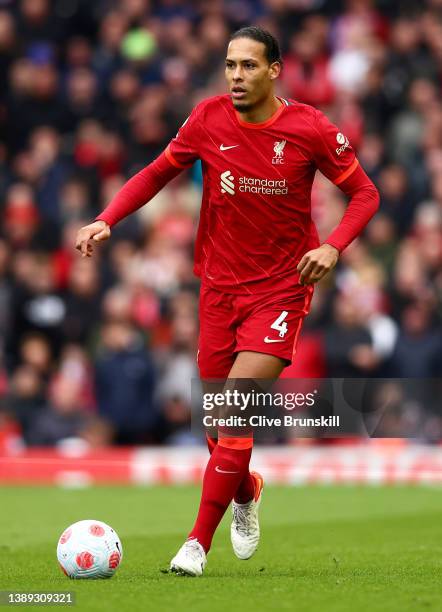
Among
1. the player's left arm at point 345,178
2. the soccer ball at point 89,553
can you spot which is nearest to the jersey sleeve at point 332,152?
the player's left arm at point 345,178

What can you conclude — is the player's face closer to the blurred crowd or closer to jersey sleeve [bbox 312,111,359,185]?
jersey sleeve [bbox 312,111,359,185]

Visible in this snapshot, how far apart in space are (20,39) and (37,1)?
60cm

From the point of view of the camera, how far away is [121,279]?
16.9 metres

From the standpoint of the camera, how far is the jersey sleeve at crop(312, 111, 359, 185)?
8.01 m

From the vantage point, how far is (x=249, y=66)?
7898 mm

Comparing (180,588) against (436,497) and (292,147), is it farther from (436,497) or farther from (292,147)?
(436,497)

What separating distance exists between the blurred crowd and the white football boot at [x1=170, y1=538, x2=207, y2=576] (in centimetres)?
750

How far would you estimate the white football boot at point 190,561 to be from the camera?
7.56 meters

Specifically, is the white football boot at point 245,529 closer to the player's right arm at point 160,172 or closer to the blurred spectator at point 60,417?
the player's right arm at point 160,172

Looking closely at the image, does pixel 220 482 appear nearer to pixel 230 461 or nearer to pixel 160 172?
pixel 230 461

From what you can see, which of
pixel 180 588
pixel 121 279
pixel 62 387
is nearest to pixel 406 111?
pixel 121 279

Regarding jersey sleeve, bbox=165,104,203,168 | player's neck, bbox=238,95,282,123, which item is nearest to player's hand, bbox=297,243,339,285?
player's neck, bbox=238,95,282,123

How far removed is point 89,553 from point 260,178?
85.4 inches

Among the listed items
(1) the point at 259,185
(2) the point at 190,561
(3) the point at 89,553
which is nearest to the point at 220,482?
(2) the point at 190,561
